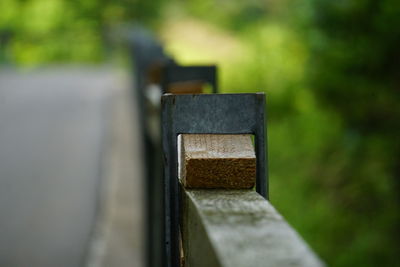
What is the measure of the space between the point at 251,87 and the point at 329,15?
21.4ft

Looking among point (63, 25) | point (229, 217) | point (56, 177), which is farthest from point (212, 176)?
point (63, 25)

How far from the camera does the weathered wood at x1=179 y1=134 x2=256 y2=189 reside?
5.83 ft

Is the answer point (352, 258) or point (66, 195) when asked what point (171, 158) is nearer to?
point (66, 195)

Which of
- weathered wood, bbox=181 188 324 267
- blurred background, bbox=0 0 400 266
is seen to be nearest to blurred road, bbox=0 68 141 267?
blurred background, bbox=0 0 400 266

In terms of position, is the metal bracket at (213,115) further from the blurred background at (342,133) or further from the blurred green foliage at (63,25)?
the blurred green foliage at (63,25)

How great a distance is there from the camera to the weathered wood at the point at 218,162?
5.83 feet

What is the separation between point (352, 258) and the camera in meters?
8.61

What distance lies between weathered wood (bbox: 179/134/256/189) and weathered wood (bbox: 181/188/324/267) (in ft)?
0.14

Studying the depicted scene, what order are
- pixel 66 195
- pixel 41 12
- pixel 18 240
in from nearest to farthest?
pixel 18 240
pixel 66 195
pixel 41 12

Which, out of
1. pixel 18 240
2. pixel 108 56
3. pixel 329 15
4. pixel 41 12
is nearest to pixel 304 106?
pixel 329 15

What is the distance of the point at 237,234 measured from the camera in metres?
1.27

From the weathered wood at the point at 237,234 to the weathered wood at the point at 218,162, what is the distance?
0.14 feet

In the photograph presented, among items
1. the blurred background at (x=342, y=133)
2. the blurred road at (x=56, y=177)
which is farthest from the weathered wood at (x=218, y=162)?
the blurred background at (x=342, y=133)

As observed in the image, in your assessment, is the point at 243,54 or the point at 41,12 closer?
the point at 243,54
